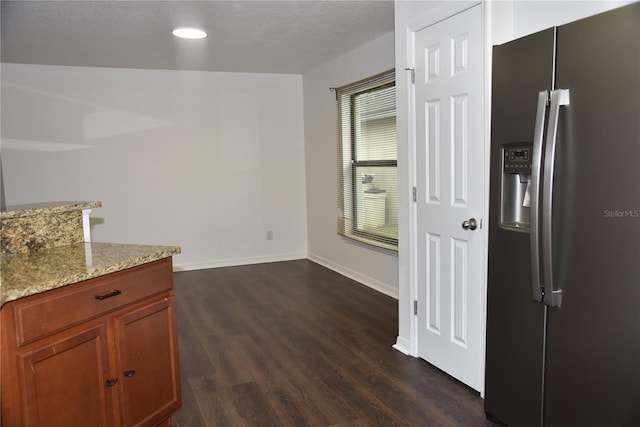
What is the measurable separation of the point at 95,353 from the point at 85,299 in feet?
0.74

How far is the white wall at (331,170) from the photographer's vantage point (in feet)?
15.1

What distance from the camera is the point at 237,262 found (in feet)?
20.0

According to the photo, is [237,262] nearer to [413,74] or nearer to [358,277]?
[358,277]

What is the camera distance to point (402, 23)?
3.05 meters

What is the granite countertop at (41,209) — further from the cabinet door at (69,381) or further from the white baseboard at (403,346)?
the white baseboard at (403,346)

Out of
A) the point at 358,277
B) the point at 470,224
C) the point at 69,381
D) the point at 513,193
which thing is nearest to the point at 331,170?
the point at 358,277

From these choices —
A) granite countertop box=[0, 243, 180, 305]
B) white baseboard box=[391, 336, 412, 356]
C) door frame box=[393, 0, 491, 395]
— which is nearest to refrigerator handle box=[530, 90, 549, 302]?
door frame box=[393, 0, 491, 395]

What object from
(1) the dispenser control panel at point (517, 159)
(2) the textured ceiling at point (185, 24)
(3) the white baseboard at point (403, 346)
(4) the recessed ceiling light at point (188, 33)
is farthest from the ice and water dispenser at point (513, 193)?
(4) the recessed ceiling light at point (188, 33)

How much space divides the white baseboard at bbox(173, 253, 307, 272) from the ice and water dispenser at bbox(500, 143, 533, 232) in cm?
432

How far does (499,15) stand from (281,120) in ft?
13.2

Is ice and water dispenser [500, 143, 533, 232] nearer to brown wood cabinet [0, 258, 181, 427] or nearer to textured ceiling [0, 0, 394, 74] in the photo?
brown wood cabinet [0, 258, 181, 427]

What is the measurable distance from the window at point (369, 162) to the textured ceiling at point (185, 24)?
1.63ft

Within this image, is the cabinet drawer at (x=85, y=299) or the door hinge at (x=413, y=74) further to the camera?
the door hinge at (x=413, y=74)

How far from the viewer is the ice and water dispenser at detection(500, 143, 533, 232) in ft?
6.98
